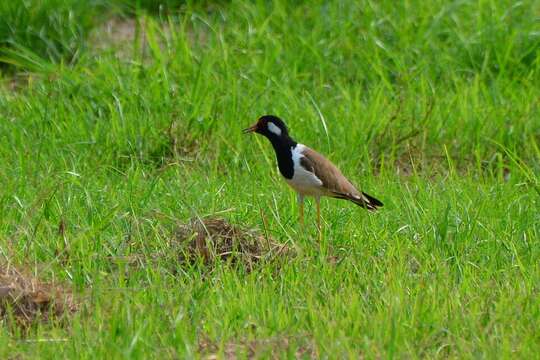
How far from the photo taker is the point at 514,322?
495 centimetres

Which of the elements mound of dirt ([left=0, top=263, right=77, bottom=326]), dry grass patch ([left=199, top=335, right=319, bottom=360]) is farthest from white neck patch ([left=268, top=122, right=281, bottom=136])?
dry grass patch ([left=199, top=335, right=319, bottom=360])

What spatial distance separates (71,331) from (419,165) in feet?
10.7

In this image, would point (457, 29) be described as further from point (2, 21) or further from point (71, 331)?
point (71, 331)

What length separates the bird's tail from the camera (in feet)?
20.5

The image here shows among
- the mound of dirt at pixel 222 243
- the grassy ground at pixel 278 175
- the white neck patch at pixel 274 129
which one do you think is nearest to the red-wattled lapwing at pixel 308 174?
the white neck patch at pixel 274 129

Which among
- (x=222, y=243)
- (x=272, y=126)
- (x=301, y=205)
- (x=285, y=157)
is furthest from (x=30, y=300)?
(x=272, y=126)

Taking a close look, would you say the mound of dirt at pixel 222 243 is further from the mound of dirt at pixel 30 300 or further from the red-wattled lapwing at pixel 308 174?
the mound of dirt at pixel 30 300

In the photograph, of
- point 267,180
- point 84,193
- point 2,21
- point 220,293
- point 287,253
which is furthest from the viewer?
point 2,21

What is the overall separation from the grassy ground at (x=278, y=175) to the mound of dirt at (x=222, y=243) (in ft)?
0.22

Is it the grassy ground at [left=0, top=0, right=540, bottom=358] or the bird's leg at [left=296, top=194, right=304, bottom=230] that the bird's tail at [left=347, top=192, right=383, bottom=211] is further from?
the bird's leg at [left=296, top=194, right=304, bottom=230]

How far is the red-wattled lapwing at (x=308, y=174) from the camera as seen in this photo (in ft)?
20.3

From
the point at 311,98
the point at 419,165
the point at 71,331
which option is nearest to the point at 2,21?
the point at 311,98

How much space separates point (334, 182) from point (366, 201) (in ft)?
0.61

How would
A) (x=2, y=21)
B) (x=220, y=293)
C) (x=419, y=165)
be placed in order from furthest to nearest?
(x=2, y=21) < (x=419, y=165) < (x=220, y=293)
